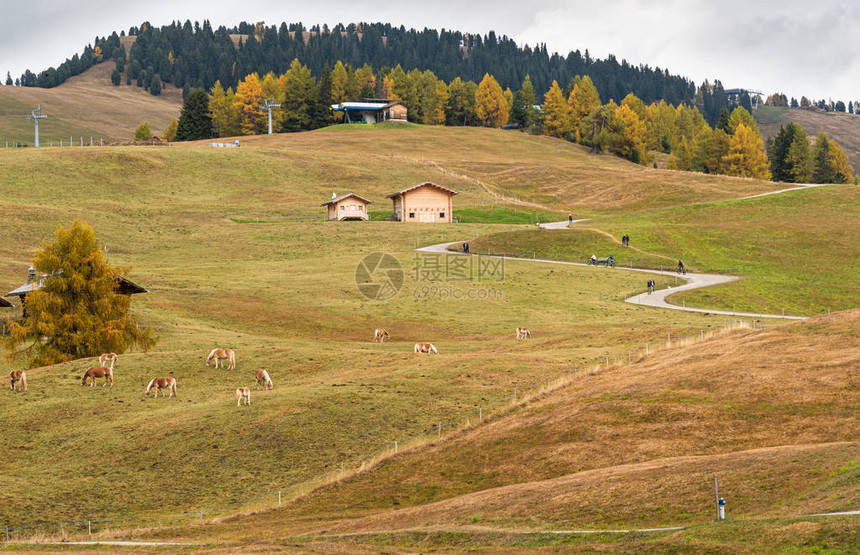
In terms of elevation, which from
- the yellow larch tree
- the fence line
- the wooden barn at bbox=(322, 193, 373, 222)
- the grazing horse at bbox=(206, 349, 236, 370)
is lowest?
the fence line

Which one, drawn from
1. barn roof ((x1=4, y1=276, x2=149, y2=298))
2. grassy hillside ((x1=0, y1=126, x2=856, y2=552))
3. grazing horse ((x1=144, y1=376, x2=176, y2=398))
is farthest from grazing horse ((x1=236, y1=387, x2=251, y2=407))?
barn roof ((x1=4, y1=276, x2=149, y2=298))

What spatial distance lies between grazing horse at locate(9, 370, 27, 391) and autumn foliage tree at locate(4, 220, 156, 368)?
402 inches

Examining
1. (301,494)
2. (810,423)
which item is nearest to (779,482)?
(810,423)

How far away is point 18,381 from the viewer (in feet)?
137

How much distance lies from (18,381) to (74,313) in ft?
41.9

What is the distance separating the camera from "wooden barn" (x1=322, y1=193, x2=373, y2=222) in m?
118

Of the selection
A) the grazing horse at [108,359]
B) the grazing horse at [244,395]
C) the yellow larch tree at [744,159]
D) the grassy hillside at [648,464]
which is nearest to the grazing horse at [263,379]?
the grazing horse at [244,395]

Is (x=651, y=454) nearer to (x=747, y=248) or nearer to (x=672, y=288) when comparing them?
(x=672, y=288)

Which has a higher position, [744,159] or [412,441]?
[744,159]

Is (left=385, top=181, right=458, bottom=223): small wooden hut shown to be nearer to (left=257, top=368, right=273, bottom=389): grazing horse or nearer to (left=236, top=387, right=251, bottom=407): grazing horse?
(left=257, top=368, right=273, bottom=389): grazing horse

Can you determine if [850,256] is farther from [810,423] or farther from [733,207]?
[810,423]

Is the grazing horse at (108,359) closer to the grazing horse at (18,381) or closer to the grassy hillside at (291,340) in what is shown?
the grassy hillside at (291,340)

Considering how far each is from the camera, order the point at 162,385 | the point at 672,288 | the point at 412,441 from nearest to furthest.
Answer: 1. the point at 412,441
2. the point at 162,385
3. the point at 672,288

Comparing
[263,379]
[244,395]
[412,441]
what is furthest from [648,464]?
[263,379]
